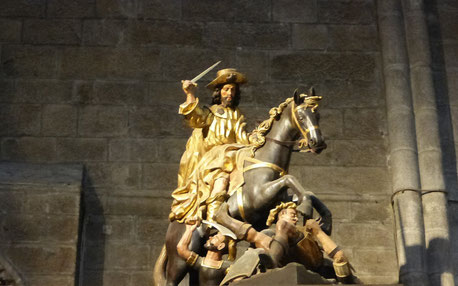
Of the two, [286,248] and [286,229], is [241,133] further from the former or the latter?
[286,248]

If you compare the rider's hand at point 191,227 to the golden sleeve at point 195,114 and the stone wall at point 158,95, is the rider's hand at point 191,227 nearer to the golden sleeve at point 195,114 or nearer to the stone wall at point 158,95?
the golden sleeve at point 195,114

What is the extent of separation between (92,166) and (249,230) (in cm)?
266

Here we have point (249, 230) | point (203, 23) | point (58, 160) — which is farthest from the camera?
point (203, 23)

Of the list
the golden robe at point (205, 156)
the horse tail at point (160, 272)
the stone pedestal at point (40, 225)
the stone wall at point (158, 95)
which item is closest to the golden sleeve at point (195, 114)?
the golden robe at point (205, 156)

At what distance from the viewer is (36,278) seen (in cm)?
1009

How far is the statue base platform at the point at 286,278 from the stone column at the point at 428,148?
8.38 feet

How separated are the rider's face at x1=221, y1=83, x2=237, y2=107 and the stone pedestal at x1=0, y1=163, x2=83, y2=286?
5.65ft

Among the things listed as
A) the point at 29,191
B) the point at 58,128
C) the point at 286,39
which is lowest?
the point at 29,191

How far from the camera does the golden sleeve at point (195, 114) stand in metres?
9.66

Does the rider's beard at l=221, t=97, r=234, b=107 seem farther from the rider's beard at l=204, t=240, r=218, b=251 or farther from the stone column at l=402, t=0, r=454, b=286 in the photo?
the stone column at l=402, t=0, r=454, b=286

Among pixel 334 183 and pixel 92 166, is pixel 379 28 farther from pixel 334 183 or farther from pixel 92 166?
pixel 92 166

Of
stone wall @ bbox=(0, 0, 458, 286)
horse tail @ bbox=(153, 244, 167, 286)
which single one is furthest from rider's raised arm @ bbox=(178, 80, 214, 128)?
stone wall @ bbox=(0, 0, 458, 286)

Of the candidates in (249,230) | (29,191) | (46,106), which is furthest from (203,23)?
(249,230)

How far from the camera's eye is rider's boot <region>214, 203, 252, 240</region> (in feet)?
29.1
